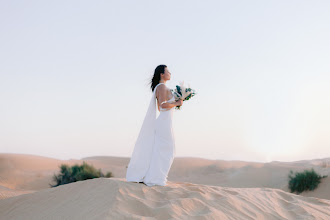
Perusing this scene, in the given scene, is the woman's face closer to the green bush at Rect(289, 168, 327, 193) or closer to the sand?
the sand

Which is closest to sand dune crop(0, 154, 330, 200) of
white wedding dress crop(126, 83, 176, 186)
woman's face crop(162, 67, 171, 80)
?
white wedding dress crop(126, 83, 176, 186)

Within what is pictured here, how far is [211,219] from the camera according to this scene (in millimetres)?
5699

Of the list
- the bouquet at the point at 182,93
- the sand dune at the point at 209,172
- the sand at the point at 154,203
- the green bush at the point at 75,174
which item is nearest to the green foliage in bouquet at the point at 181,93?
the bouquet at the point at 182,93

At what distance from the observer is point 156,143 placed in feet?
24.1

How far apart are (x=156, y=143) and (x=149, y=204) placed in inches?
66.7

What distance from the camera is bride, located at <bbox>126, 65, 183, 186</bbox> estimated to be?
283 inches

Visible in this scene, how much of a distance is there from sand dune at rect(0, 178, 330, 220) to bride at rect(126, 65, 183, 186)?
1.57 feet

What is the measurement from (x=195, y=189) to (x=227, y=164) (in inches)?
779

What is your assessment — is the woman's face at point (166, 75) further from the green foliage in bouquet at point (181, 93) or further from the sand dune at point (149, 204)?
the sand dune at point (149, 204)

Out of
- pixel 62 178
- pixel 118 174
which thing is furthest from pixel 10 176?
pixel 118 174

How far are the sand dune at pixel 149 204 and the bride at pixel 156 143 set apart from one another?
0.48 m

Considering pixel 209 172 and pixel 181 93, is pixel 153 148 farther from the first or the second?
pixel 209 172

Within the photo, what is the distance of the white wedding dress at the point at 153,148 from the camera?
719cm

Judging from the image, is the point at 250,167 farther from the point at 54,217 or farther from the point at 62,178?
the point at 54,217
